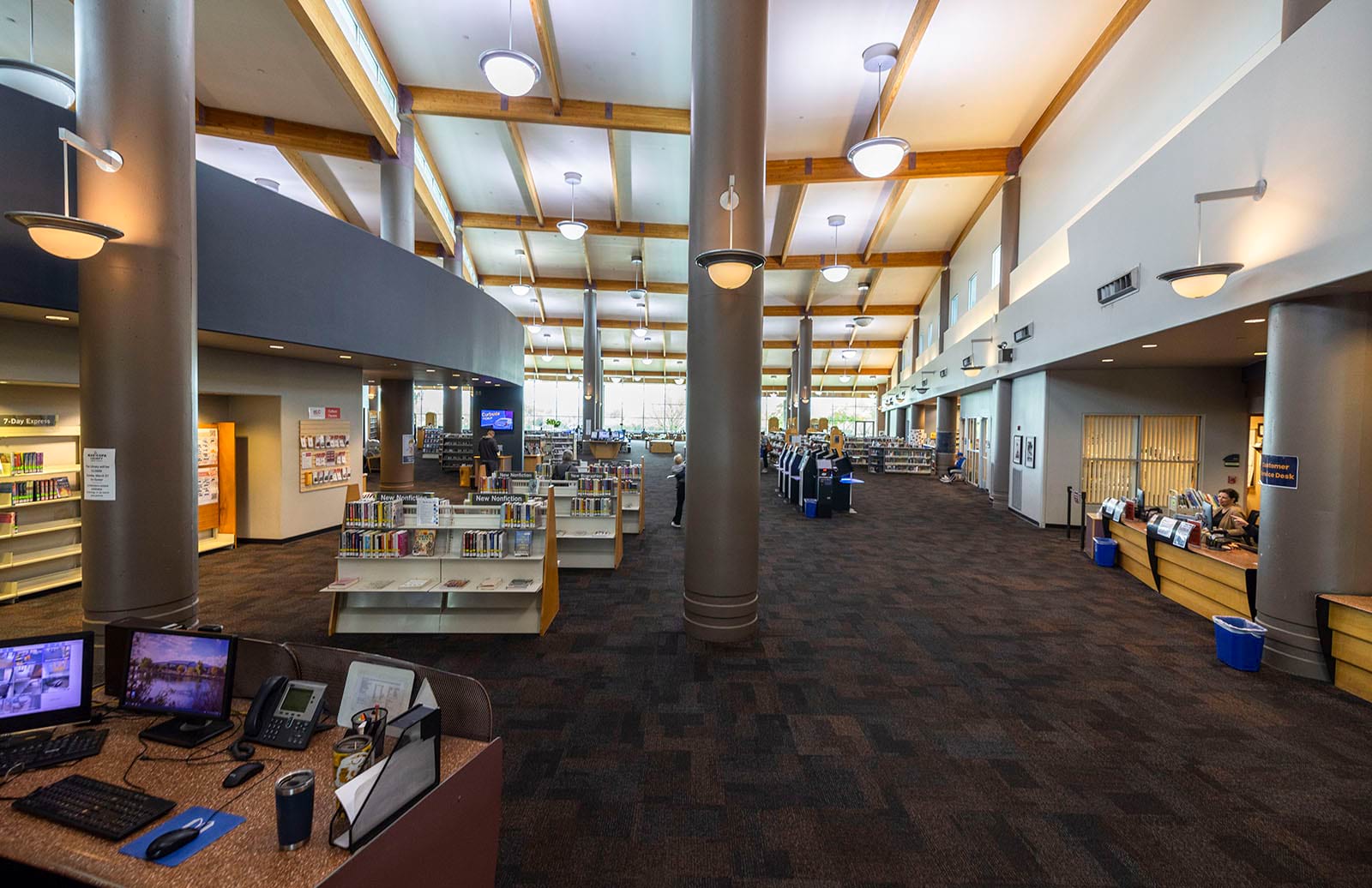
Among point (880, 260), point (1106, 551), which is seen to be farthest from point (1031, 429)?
point (880, 260)

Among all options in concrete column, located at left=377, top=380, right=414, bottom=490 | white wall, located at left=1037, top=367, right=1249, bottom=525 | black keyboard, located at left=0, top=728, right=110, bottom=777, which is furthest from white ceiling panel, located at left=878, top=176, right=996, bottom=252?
black keyboard, located at left=0, top=728, right=110, bottom=777

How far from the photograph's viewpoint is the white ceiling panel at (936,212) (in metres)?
14.0

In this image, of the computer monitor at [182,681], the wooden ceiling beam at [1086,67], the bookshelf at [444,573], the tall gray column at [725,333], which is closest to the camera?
the computer monitor at [182,681]

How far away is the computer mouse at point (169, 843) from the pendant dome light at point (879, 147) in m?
9.54

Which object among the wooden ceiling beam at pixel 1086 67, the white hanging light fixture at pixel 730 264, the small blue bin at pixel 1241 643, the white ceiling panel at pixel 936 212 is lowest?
the small blue bin at pixel 1241 643

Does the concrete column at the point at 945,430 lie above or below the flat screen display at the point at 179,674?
above

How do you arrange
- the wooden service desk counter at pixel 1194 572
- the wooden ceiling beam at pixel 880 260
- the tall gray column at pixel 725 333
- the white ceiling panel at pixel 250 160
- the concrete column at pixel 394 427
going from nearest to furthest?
the tall gray column at pixel 725 333
the wooden service desk counter at pixel 1194 572
the white ceiling panel at pixel 250 160
the concrete column at pixel 394 427
the wooden ceiling beam at pixel 880 260

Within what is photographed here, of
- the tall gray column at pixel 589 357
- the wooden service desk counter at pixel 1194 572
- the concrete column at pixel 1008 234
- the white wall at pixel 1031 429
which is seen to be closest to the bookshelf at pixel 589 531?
the wooden service desk counter at pixel 1194 572

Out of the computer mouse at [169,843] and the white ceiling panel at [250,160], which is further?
the white ceiling panel at [250,160]

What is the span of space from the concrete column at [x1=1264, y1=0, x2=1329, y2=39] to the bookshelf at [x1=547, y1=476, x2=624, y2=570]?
23.8ft

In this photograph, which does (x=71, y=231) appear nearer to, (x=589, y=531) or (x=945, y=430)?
(x=589, y=531)

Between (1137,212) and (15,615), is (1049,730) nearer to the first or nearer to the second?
(1137,212)

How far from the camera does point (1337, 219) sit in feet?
12.7

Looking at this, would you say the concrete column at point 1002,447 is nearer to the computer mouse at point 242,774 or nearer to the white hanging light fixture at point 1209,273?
the white hanging light fixture at point 1209,273
